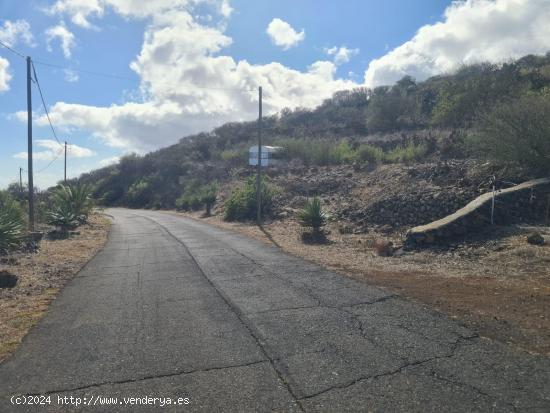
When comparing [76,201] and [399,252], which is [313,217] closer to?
[399,252]

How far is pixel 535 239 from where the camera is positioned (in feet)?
32.6

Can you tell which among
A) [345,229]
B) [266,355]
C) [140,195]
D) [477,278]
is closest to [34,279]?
[266,355]

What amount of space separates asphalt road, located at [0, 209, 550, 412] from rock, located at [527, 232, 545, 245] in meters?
4.68

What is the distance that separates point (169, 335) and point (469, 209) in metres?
9.71

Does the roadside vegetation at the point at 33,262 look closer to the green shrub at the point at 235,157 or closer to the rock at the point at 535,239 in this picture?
the rock at the point at 535,239

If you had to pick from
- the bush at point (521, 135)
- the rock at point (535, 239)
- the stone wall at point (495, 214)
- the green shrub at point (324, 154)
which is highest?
the green shrub at point (324, 154)

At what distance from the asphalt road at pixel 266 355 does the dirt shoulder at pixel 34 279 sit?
0.76 ft

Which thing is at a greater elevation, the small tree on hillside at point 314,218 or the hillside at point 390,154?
the hillside at point 390,154

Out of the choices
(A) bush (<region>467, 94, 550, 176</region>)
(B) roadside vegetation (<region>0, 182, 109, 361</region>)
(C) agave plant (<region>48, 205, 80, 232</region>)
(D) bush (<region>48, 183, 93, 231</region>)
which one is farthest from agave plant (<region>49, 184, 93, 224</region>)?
(A) bush (<region>467, 94, 550, 176</region>)

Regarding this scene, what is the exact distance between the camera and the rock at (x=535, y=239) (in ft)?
32.5

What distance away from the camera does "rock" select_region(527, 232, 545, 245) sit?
9902 millimetres

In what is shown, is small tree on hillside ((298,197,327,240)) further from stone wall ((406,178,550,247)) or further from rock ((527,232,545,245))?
rock ((527,232,545,245))

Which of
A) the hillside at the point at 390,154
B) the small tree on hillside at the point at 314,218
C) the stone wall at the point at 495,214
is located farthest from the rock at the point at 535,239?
the small tree on hillside at the point at 314,218

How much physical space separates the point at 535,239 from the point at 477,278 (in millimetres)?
2450
